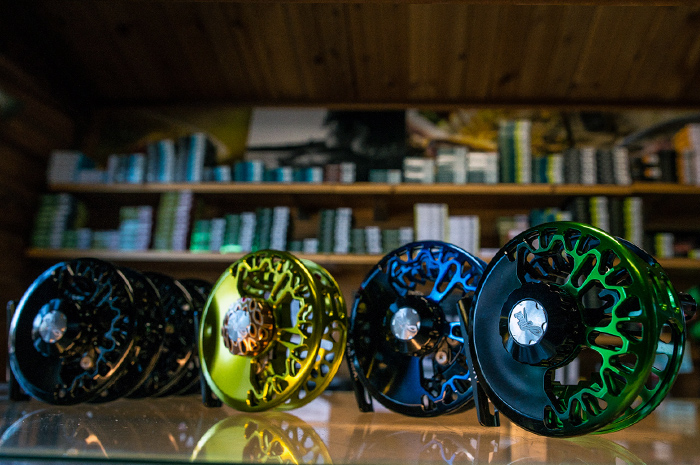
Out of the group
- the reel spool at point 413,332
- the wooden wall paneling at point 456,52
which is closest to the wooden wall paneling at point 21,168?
the wooden wall paneling at point 456,52

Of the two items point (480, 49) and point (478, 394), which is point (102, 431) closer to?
point (478, 394)

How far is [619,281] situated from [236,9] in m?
2.26

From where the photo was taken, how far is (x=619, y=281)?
0.63m

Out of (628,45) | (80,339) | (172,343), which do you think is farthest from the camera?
(628,45)

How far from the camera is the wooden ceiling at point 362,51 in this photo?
7.85 ft

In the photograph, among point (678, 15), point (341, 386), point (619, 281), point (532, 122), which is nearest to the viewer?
point (619, 281)

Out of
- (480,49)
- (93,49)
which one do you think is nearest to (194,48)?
(93,49)

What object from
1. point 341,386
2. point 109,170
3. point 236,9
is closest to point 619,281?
point 341,386

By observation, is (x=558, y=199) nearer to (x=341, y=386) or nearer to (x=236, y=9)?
(x=341, y=386)

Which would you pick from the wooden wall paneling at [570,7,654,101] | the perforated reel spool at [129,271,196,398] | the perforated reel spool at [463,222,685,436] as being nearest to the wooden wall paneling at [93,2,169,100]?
the perforated reel spool at [129,271,196,398]

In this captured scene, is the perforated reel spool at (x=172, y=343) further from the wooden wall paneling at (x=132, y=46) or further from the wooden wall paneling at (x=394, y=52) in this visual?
the wooden wall paneling at (x=132, y=46)

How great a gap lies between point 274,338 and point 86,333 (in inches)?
14.0

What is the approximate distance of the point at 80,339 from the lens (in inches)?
36.5

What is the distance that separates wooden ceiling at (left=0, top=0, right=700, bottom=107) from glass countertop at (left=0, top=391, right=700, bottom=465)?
6.42 ft
